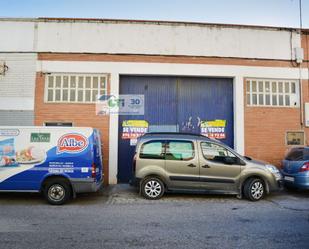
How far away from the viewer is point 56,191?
25.7ft

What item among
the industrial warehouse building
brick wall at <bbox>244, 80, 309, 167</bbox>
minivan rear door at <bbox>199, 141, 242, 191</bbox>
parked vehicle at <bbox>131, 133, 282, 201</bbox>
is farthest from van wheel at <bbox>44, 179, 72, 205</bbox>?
brick wall at <bbox>244, 80, 309, 167</bbox>

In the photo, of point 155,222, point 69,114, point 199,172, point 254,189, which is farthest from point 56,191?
point 254,189

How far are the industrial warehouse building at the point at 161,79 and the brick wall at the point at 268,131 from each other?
39 millimetres

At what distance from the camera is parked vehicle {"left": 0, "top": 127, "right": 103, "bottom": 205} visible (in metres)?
7.77

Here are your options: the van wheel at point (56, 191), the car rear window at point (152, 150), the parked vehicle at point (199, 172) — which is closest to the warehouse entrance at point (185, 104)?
the car rear window at point (152, 150)

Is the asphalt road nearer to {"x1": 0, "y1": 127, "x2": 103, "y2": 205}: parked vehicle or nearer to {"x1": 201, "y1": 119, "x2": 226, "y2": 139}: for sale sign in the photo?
{"x1": 0, "y1": 127, "x2": 103, "y2": 205}: parked vehicle

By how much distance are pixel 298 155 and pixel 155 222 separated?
17.8ft

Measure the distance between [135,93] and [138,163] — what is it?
3968 mm

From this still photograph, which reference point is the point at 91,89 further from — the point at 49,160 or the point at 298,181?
the point at 298,181

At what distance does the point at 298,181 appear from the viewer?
28.6 feet

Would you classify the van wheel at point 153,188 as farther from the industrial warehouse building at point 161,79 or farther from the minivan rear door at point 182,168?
the industrial warehouse building at point 161,79

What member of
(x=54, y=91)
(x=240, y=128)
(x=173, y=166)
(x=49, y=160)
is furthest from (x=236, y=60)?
(x=49, y=160)

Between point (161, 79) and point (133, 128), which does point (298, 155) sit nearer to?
point (161, 79)

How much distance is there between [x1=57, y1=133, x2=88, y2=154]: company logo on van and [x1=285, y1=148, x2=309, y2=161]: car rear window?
631 cm
